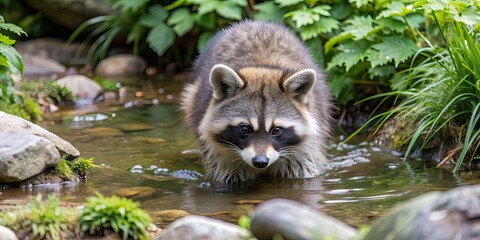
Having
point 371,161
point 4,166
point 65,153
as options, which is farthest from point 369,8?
point 4,166

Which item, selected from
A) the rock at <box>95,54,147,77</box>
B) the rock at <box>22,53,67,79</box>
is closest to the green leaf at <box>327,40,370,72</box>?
the rock at <box>95,54,147,77</box>

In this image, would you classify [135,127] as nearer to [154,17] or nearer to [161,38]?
[161,38]

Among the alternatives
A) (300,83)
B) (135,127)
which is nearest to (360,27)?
(300,83)

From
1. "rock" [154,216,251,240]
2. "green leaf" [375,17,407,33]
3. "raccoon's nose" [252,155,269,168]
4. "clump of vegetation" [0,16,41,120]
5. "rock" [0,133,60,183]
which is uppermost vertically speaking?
"green leaf" [375,17,407,33]

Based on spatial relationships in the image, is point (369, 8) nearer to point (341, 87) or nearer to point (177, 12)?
point (341, 87)

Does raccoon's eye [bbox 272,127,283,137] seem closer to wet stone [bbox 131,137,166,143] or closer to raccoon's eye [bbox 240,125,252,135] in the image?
raccoon's eye [bbox 240,125,252,135]

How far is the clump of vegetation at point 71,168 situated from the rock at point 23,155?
14 centimetres

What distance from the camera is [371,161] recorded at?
21.1ft

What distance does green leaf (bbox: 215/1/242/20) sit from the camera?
8820 mm

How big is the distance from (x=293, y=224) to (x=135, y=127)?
4501 millimetres

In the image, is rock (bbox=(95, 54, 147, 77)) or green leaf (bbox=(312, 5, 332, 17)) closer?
green leaf (bbox=(312, 5, 332, 17))

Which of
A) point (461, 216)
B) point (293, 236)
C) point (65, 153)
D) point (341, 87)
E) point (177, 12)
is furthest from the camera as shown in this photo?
point (177, 12)

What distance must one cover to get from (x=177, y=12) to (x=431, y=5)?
4.50 meters

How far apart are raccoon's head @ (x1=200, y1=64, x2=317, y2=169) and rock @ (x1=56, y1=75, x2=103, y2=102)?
3.54 metres
